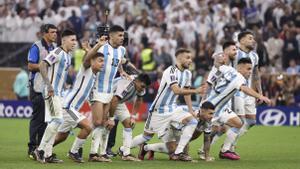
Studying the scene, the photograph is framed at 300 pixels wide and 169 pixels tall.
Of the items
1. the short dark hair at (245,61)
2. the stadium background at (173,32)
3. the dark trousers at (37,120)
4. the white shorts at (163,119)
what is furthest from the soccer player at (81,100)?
the stadium background at (173,32)

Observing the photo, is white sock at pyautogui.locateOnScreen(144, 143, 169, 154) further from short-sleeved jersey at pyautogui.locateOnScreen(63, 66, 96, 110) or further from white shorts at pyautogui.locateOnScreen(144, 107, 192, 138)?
short-sleeved jersey at pyautogui.locateOnScreen(63, 66, 96, 110)

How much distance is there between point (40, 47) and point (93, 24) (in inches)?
579

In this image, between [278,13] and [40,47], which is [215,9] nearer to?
[278,13]

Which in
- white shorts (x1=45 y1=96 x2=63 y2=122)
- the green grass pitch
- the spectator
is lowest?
the green grass pitch

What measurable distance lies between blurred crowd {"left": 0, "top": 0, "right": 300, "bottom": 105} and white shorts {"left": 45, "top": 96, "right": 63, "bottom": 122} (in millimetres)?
12015

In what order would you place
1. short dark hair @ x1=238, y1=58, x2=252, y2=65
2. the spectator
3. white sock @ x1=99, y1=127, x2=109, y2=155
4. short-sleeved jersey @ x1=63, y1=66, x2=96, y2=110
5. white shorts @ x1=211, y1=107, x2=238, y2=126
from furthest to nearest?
1. the spectator
2. short dark hair @ x1=238, y1=58, x2=252, y2=65
3. white shorts @ x1=211, y1=107, x2=238, y2=126
4. white sock @ x1=99, y1=127, x2=109, y2=155
5. short-sleeved jersey @ x1=63, y1=66, x2=96, y2=110

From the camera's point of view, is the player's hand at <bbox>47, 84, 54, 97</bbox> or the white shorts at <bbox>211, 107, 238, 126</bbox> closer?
the player's hand at <bbox>47, 84, 54, 97</bbox>

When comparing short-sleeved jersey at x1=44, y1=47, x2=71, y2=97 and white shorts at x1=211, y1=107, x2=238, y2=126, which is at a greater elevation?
short-sleeved jersey at x1=44, y1=47, x2=71, y2=97

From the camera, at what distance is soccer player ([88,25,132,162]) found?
15.9 m

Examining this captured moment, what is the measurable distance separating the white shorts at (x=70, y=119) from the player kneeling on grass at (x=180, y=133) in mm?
1624

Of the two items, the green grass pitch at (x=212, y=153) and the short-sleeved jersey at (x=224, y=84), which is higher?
the short-sleeved jersey at (x=224, y=84)

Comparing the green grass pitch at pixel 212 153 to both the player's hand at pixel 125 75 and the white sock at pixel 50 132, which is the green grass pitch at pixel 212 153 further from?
the player's hand at pixel 125 75

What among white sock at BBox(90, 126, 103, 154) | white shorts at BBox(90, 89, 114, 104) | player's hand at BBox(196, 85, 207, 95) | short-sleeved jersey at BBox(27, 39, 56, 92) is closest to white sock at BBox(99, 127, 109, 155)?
white sock at BBox(90, 126, 103, 154)

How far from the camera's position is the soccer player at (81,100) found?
15.5m
